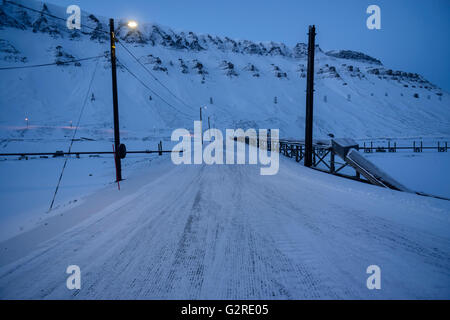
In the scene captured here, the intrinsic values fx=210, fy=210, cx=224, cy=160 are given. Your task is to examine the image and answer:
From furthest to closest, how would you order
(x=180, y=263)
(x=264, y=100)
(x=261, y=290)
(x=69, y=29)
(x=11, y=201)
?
1. (x=69, y=29)
2. (x=264, y=100)
3. (x=11, y=201)
4. (x=180, y=263)
5. (x=261, y=290)

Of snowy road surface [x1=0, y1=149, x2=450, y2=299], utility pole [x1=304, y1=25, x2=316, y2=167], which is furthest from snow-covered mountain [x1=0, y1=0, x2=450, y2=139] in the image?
snowy road surface [x1=0, y1=149, x2=450, y2=299]

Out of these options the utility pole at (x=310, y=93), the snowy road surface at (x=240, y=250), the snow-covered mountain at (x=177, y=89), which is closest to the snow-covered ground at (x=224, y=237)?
the snowy road surface at (x=240, y=250)

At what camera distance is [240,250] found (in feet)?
10.3

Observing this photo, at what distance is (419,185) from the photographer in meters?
12.5

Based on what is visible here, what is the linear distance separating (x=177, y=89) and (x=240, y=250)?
8086cm

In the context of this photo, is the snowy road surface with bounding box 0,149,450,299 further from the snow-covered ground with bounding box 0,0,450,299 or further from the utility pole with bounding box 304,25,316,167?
the utility pole with bounding box 304,25,316,167

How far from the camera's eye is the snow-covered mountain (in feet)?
188

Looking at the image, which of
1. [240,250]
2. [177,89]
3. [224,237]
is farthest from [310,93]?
[177,89]

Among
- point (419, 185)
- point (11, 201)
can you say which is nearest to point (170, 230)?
A: point (11, 201)

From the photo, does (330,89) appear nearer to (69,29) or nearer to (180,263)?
(180,263)

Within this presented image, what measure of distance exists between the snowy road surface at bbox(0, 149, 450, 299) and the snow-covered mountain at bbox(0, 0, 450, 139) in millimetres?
47489

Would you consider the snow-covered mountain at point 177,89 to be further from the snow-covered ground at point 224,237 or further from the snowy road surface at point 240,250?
the snowy road surface at point 240,250

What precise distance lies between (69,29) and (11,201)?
115071 mm

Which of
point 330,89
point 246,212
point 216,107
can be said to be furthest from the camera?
point 330,89
